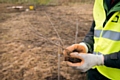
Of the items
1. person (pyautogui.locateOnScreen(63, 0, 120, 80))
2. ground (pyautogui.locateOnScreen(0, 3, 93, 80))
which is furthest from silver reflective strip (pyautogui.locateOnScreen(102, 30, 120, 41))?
ground (pyautogui.locateOnScreen(0, 3, 93, 80))

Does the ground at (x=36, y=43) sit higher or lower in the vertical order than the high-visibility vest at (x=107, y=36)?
lower

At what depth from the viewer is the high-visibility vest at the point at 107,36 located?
42.6 inches

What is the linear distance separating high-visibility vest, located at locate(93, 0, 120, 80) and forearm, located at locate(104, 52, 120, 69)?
0.04m

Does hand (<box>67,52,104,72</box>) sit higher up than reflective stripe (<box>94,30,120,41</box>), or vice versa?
reflective stripe (<box>94,30,120,41</box>)

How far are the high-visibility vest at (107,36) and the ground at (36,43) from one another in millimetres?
728

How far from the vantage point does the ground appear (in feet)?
7.48

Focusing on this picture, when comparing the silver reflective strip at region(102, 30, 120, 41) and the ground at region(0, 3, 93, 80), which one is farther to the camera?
the ground at region(0, 3, 93, 80)

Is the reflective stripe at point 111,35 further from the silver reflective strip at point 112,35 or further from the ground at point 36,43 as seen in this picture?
the ground at point 36,43

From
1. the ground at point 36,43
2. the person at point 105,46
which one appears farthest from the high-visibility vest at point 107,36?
the ground at point 36,43

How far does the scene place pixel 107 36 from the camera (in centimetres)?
112

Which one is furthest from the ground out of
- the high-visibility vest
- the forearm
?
the forearm

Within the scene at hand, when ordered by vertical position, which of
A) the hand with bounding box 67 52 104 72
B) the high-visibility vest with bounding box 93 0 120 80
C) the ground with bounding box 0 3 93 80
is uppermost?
the high-visibility vest with bounding box 93 0 120 80

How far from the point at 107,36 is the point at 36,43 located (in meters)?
1.94

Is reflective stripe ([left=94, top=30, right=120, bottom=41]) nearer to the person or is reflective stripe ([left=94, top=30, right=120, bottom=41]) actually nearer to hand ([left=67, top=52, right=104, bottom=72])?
the person
